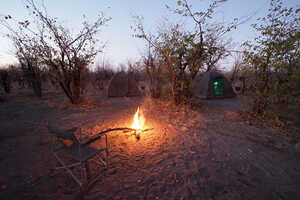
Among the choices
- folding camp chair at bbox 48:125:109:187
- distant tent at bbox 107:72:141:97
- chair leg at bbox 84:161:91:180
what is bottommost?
Result: chair leg at bbox 84:161:91:180

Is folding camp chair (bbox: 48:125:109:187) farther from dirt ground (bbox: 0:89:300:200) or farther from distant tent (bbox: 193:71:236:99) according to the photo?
distant tent (bbox: 193:71:236:99)

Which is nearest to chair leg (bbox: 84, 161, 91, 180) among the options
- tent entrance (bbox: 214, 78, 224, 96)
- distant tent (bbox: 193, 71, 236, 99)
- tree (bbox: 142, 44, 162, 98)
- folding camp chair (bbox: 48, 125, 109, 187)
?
folding camp chair (bbox: 48, 125, 109, 187)

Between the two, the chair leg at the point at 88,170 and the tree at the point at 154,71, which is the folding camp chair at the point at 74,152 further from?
the tree at the point at 154,71

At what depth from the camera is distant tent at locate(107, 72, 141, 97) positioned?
39.8ft

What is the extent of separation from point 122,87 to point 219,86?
366 inches

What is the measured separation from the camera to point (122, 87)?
40.6ft

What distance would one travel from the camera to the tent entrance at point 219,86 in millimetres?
11420

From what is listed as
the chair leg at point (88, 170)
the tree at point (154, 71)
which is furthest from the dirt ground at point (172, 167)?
the tree at point (154, 71)

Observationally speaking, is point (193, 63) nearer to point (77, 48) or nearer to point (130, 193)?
point (130, 193)

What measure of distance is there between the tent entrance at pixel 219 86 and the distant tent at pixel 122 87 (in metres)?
7.37

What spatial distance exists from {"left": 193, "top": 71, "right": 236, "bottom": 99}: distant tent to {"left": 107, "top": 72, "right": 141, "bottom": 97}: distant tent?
629 cm

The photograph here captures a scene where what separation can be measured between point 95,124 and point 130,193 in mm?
3606

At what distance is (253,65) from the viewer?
5.15 metres

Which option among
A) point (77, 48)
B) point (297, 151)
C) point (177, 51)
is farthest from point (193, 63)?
point (77, 48)
